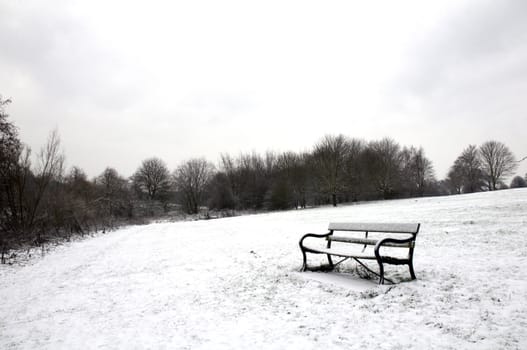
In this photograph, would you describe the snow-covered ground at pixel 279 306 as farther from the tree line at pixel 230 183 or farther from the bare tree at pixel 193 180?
the bare tree at pixel 193 180

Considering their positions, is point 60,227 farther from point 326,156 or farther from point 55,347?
point 326,156

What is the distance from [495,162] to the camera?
51438mm

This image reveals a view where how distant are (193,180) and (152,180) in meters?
13.4

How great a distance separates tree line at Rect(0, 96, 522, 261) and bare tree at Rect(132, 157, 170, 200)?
9.3 inches

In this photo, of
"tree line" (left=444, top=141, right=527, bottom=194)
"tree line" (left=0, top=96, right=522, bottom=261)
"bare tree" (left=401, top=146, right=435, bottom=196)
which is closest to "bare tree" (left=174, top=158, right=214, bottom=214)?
"tree line" (left=0, top=96, right=522, bottom=261)

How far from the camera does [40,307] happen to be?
518 centimetres

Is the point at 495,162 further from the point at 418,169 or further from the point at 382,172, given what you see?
the point at 382,172

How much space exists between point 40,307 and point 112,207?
42.2 m

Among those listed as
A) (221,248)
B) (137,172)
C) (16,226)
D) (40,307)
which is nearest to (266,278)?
(40,307)

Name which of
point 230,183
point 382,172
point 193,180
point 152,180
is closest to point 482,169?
point 382,172

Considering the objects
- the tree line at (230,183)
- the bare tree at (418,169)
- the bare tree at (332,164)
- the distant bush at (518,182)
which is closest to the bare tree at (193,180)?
the tree line at (230,183)

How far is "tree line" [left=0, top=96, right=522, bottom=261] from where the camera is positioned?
1672 centimetres

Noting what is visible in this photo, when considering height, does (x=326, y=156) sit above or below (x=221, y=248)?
above

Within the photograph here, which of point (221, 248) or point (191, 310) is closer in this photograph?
point (191, 310)
